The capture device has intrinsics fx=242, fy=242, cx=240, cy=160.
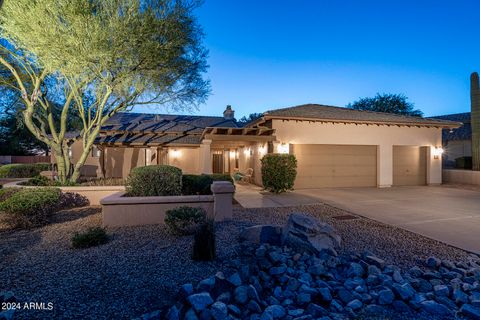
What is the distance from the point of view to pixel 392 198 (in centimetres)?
965

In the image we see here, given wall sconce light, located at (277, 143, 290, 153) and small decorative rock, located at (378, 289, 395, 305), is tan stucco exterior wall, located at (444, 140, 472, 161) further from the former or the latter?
small decorative rock, located at (378, 289, 395, 305)

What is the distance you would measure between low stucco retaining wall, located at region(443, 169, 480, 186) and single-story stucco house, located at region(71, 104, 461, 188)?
158 cm

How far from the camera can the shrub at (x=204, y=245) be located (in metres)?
3.77

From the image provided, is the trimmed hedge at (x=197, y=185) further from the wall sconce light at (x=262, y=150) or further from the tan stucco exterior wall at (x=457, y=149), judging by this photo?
the tan stucco exterior wall at (x=457, y=149)

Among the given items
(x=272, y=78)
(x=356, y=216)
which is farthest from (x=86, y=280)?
(x=272, y=78)

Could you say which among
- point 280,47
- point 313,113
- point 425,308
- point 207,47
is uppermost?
point 280,47

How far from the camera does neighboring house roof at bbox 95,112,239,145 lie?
637 inches

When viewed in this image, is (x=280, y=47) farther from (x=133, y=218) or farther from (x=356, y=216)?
(x=133, y=218)

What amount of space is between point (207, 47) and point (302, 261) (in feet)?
33.5

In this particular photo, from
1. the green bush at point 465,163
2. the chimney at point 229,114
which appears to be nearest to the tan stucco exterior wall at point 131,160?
the chimney at point 229,114

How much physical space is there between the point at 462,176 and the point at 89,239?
18928 mm

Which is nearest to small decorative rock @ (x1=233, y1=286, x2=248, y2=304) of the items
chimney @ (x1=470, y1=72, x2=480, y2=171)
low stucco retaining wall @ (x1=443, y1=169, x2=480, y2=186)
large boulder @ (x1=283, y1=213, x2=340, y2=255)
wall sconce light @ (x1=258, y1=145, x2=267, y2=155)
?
large boulder @ (x1=283, y1=213, x2=340, y2=255)

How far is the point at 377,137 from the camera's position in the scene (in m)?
13.3

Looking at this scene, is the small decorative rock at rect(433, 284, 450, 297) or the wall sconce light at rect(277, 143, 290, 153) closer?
the small decorative rock at rect(433, 284, 450, 297)
